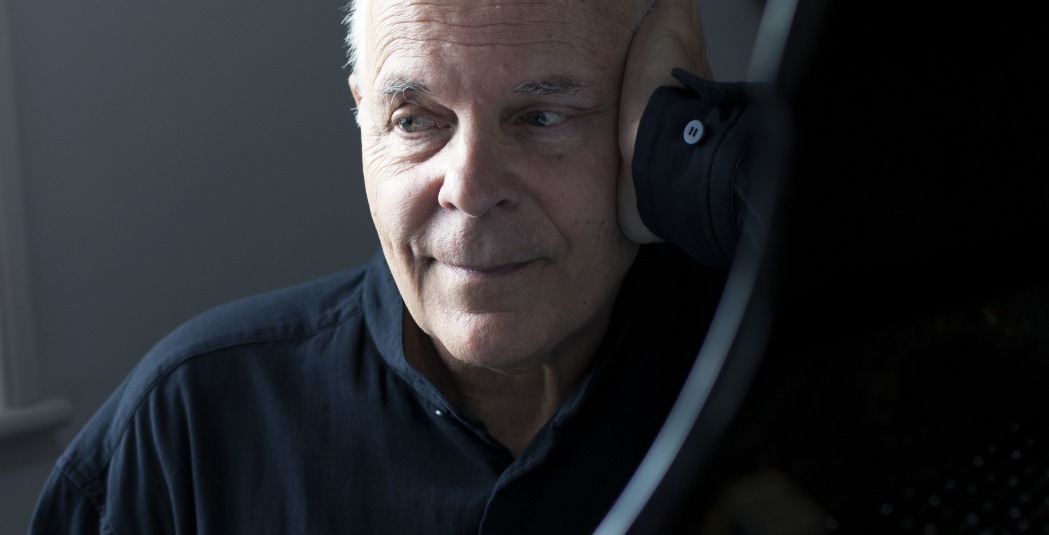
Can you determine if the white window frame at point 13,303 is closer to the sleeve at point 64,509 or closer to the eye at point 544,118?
the sleeve at point 64,509

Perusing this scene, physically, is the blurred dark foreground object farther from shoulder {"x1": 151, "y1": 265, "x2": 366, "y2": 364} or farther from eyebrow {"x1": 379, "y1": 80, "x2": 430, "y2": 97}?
shoulder {"x1": 151, "y1": 265, "x2": 366, "y2": 364}

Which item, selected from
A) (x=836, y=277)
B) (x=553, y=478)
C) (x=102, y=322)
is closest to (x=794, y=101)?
(x=836, y=277)

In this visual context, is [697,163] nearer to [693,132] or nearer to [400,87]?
[693,132]

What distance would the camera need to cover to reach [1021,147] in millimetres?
262

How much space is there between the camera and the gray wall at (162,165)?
5.52ft

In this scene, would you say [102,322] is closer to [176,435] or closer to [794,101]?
[176,435]

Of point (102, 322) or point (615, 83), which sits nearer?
point (615, 83)

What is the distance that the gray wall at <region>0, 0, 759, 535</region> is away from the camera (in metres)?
1.68

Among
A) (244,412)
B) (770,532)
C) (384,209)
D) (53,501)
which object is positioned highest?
(770,532)

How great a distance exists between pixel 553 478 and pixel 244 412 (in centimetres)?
39

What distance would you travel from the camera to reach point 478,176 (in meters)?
1.03

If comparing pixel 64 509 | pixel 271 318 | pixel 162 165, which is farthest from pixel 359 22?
pixel 162 165

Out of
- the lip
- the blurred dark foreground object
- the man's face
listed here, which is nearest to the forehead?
the man's face

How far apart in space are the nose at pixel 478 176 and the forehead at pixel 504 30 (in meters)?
0.09
